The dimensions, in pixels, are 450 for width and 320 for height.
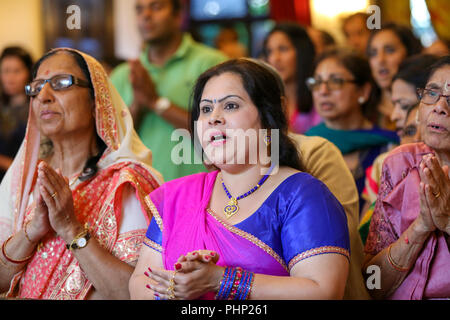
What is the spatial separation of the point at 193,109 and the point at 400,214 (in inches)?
36.3

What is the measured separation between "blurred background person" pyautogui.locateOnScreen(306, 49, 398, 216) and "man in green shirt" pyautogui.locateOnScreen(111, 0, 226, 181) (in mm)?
756

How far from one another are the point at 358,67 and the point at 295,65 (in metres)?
0.66

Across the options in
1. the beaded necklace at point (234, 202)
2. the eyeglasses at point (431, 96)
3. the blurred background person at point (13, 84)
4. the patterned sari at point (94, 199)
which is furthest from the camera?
the blurred background person at point (13, 84)

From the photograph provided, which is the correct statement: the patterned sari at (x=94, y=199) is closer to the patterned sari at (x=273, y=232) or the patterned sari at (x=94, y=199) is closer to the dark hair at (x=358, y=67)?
the patterned sari at (x=273, y=232)

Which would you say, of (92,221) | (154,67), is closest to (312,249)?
(92,221)

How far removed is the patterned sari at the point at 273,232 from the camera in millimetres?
1975

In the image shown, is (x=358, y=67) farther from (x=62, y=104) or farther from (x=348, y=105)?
(x=62, y=104)

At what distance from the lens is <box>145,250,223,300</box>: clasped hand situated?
1.88m

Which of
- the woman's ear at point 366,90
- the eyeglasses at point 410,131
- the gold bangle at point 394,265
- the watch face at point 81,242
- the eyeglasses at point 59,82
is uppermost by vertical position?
the eyeglasses at point 59,82

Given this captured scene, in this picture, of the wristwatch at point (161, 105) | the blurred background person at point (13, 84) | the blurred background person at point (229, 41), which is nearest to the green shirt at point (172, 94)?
the wristwatch at point (161, 105)

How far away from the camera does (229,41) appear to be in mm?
A: 8414

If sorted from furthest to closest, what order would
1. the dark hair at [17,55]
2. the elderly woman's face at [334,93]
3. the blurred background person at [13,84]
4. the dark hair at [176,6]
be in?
the dark hair at [17,55] → the blurred background person at [13,84] → the dark hair at [176,6] → the elderly woman's face at [334,93]

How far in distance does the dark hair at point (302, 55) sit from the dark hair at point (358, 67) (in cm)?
34

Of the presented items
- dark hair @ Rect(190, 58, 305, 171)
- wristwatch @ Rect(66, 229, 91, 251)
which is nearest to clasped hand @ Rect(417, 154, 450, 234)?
dark hair @ Rect(190, 58, 305, 171)
